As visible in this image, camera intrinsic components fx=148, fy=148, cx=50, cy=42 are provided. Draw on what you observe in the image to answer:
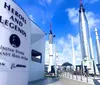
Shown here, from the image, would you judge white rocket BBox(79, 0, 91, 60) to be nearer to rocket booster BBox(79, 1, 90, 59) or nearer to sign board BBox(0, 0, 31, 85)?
rocket booster BBox(79, 1, 90, 59)

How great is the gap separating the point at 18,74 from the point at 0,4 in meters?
4.66

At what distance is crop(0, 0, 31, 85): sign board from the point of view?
8.84 m

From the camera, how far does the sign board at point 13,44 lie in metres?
8.84

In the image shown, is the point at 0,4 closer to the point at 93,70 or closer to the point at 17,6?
the point at 17,6

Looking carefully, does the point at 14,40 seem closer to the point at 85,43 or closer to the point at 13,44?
the point at 13,44

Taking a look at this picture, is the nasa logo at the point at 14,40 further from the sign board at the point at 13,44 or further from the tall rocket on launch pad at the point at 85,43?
the tall rocket on launch pad at the point at 85,43

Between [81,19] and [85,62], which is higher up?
[81,19]

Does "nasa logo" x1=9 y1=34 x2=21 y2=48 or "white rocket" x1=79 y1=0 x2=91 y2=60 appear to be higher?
"white rocket" x1=79 y1=0 x2=91 y2=60

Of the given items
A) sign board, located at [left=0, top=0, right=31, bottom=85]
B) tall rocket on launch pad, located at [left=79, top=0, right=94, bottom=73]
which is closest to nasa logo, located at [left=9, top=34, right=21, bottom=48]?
sign board, located at [left=0, top=0, right=31, bottom=85]

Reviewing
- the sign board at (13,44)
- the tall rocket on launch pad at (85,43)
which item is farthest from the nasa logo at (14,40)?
the tall rocket on launch pad at (85,43)

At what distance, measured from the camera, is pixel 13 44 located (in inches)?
380

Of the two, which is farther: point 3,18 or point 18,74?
point 18,74

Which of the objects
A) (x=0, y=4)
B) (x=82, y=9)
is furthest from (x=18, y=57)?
(x=82, y=9)

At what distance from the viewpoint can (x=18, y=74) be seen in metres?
9.93
